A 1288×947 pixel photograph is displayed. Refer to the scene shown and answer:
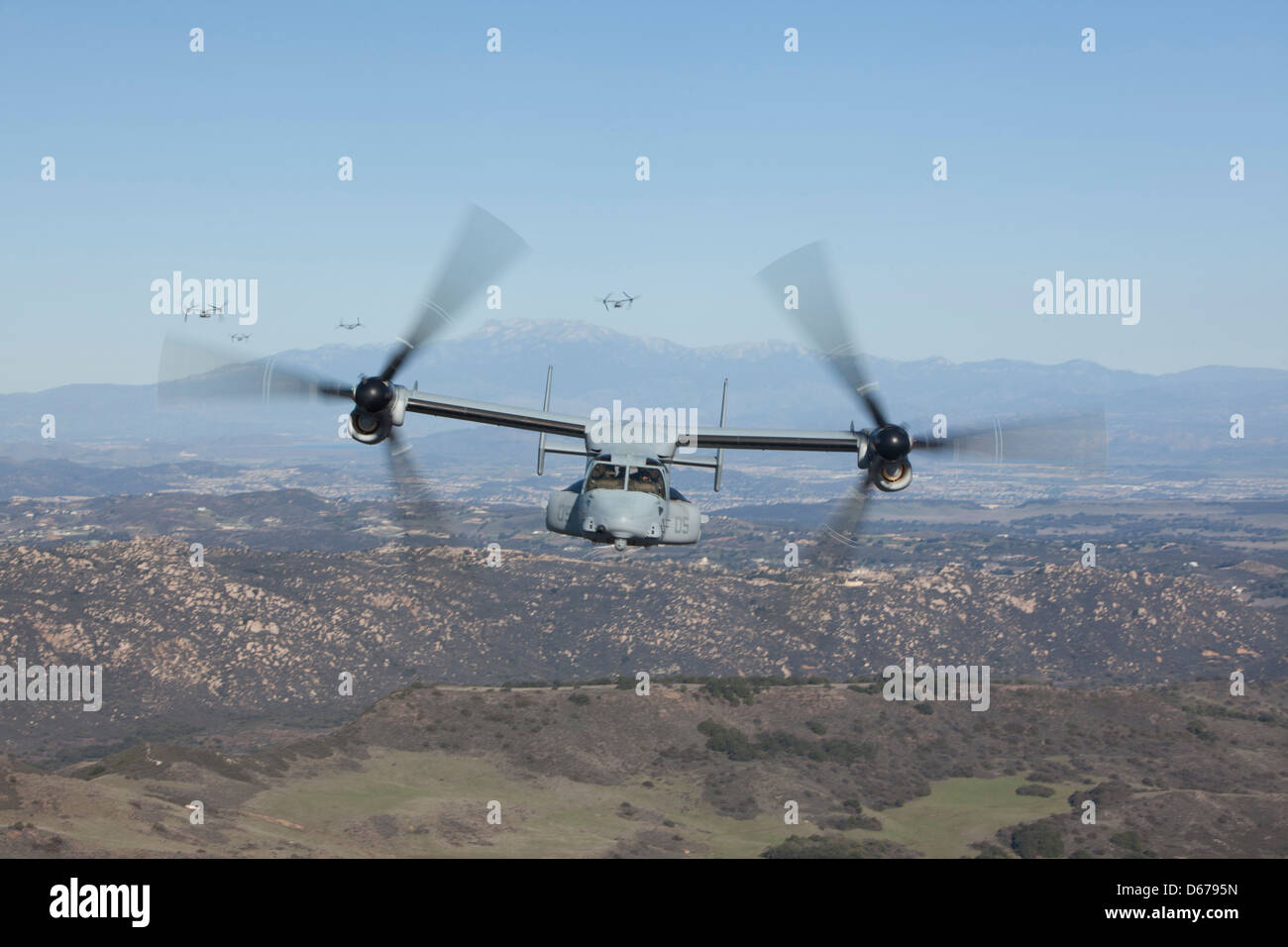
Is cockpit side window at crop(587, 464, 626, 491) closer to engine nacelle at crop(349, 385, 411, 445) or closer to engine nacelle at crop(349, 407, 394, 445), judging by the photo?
engine nacelle at crop(349, 385, 411, 445)

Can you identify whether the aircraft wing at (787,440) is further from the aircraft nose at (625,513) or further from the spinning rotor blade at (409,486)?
the spinning rotor blade at (409,486)

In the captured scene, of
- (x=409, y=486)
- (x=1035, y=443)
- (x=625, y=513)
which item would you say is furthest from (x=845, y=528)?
(x=409, y=486)

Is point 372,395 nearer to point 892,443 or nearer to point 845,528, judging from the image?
point 845,528

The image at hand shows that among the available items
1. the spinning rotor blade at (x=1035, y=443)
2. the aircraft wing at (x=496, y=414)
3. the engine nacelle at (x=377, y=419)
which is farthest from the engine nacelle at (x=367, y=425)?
the spinning rotor blade at (x=1035, y=443)

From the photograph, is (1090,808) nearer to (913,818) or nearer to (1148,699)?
(913,818)

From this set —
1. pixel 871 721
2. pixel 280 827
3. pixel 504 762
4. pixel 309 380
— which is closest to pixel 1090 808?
pixel 871 721

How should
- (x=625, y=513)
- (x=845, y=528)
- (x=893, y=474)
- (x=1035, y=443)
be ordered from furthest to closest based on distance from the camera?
(x=845, y=528), (x=893, y=474), (x=625, y=513), (x=1035, y=443)
